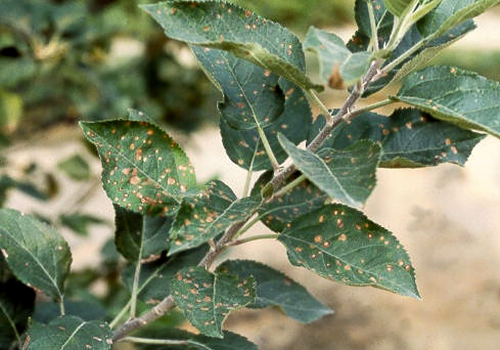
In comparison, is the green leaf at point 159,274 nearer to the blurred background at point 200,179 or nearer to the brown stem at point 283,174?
the brown stem at point 283,174

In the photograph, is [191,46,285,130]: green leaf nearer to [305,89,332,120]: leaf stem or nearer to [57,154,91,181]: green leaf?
[305,89,332,120]: leaf stem

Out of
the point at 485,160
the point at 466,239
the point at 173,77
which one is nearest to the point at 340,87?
the point at 173,77

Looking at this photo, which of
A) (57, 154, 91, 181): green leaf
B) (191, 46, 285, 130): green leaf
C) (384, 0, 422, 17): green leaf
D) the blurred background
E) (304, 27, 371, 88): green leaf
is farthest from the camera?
(57, 154, 91, 181): green leaf

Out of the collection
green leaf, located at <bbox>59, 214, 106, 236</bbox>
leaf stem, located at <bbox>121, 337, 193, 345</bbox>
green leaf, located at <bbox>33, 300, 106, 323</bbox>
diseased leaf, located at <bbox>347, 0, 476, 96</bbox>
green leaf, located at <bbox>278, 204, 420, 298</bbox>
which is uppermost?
green leaf, located at <bbox>59, 214, 106, 236</bbox>

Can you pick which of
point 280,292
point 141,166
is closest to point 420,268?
point 280,292

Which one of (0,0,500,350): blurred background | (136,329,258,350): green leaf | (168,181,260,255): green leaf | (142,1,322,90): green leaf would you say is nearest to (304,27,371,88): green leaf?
(142,1,322,90): green leaf

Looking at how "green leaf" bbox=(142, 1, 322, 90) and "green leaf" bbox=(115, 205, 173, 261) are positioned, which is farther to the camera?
"green leaf" bbox=(115, 205, 173, 261)

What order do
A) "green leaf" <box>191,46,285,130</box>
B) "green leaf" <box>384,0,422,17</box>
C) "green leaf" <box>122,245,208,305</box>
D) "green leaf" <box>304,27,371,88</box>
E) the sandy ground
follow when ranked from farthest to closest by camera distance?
the sandy ground, "green leaf" <box>122,245,208,305</box>, "green leaf" <box>191,46,285,130</box>, "green leaf" <box>384,0,422,17</box>, "green leaf" <box>304,27,371,88</box>

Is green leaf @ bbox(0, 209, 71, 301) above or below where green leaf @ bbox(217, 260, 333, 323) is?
below

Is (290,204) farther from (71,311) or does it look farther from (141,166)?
(71,311)
